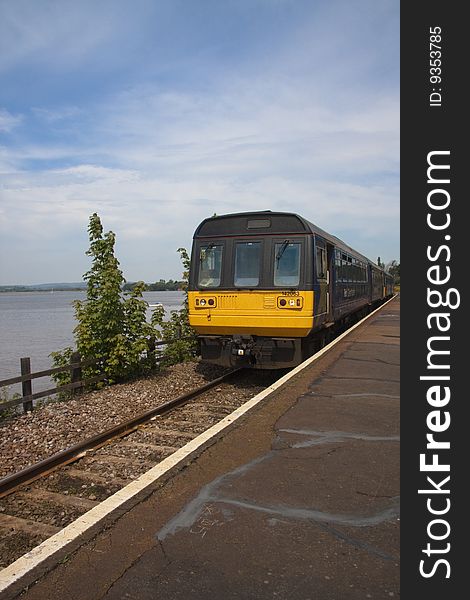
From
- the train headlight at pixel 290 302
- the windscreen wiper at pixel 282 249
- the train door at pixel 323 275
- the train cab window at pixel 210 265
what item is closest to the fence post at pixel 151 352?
the train cab window at pixel 210 265

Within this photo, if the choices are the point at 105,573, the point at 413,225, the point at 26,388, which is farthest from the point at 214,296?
the point at 105,573

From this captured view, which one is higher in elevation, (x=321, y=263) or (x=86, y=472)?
(x=321, y=263)

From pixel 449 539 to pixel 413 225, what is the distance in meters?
2.05

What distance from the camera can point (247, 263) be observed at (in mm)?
10117

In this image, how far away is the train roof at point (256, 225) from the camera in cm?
993

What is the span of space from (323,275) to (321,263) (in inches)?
12.1

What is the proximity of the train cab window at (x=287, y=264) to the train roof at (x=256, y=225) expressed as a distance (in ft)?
0.92

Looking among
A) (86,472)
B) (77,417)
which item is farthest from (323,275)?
Answer: (86,472)

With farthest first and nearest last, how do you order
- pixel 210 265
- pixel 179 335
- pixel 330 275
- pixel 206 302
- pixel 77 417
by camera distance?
pixel 179 335, pixel 330 275, pixel 210 265, pixel 206 302, pixel 77 417

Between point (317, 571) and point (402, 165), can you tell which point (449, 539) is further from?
point (402, 165)

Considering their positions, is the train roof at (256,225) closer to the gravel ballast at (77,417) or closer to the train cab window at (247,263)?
the train cab window at (247,263)

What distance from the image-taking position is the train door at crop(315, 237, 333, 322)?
1024cm

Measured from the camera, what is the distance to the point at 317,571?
3.02m

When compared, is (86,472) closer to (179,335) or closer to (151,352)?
(151,352)
